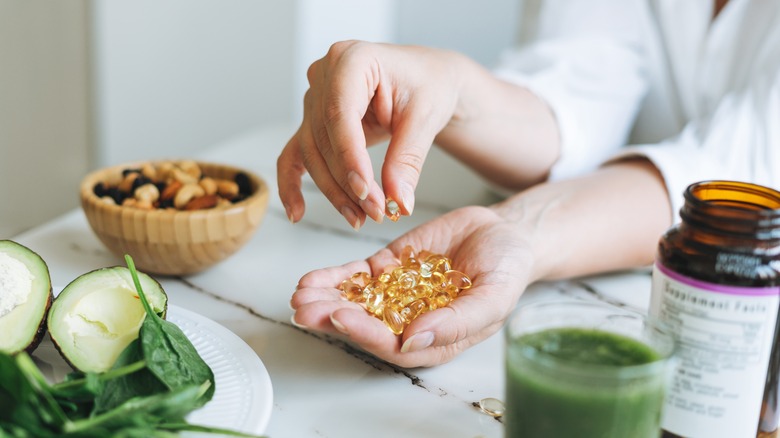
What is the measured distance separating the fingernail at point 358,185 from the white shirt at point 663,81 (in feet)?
1.50

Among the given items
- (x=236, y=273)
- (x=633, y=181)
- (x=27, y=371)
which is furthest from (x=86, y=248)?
(x=633, y=181)

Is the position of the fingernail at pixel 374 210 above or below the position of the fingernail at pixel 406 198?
below

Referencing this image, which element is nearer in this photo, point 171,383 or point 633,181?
point 171,383

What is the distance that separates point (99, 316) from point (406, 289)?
0.27m

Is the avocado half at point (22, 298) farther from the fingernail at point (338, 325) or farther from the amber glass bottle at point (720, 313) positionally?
the amber glass bottle at point (720, 313)

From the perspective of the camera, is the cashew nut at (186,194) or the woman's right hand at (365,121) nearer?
the woman's right hand at (365,121)

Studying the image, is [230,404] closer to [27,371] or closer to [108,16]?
[27,371]

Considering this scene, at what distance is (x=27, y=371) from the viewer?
551mm

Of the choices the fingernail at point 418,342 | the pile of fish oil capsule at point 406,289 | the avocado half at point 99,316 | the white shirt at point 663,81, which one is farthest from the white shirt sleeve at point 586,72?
the avocado half at point 99,316

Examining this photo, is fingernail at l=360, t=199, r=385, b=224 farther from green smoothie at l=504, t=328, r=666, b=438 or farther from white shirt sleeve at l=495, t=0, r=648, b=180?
white shirt sleeve at l=495, t=0, r=648, b=180

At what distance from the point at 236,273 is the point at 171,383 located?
38 cm

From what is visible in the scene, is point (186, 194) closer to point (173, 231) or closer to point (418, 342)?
point (173, 231)

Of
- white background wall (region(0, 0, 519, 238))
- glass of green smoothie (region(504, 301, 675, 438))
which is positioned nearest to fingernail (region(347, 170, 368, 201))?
glass of green smoothie (region(504, 301, 675, 438))

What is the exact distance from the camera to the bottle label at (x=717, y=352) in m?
0.53
